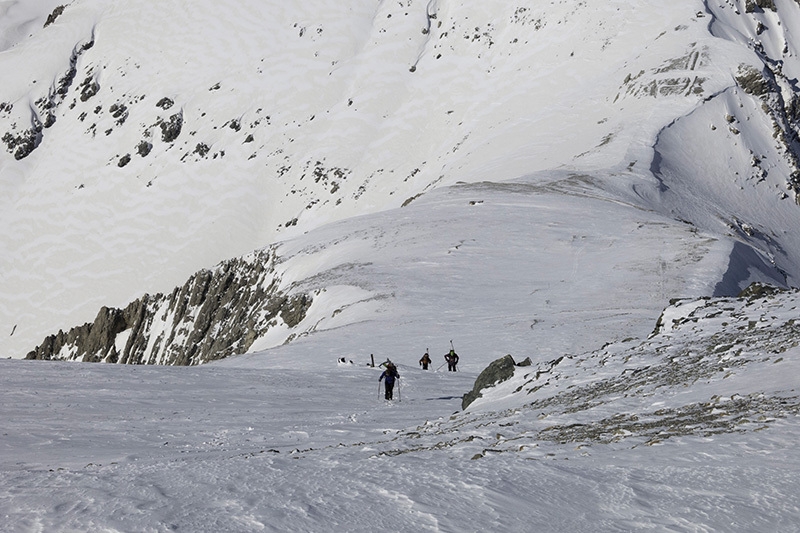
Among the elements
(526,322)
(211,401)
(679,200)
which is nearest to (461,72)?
(679,200)

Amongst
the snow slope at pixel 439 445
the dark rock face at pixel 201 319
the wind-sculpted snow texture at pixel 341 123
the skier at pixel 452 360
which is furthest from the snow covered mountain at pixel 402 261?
the skier at pixel 452 360

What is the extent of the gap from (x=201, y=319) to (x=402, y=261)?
53.0 ft

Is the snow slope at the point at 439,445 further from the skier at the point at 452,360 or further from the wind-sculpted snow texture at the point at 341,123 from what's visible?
the wind-sculpted snow texture at the point at 341,123

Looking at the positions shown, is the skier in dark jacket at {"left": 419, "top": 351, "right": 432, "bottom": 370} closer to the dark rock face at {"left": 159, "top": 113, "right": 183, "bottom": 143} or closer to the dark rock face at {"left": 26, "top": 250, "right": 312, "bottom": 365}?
the dark rock face at {"left": 26, "top": 250, "right": 312, "bottom": 365}

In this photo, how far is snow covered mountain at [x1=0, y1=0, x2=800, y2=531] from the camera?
835cm

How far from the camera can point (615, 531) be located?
670 centimetres

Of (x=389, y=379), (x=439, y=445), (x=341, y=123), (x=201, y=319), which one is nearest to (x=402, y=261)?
(x=201, y=319)

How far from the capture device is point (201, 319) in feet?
165

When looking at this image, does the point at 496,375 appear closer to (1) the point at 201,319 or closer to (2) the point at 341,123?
(1) the point at 201,319

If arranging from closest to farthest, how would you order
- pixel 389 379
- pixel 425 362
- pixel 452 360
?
pixel 389 379
pixel 425 362
pixel 452 360

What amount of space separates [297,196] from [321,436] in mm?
83657

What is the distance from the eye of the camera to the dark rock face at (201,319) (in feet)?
133

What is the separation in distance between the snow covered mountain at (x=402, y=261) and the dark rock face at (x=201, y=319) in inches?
12.1

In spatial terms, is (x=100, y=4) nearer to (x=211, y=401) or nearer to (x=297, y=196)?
(x=297, y=196)
